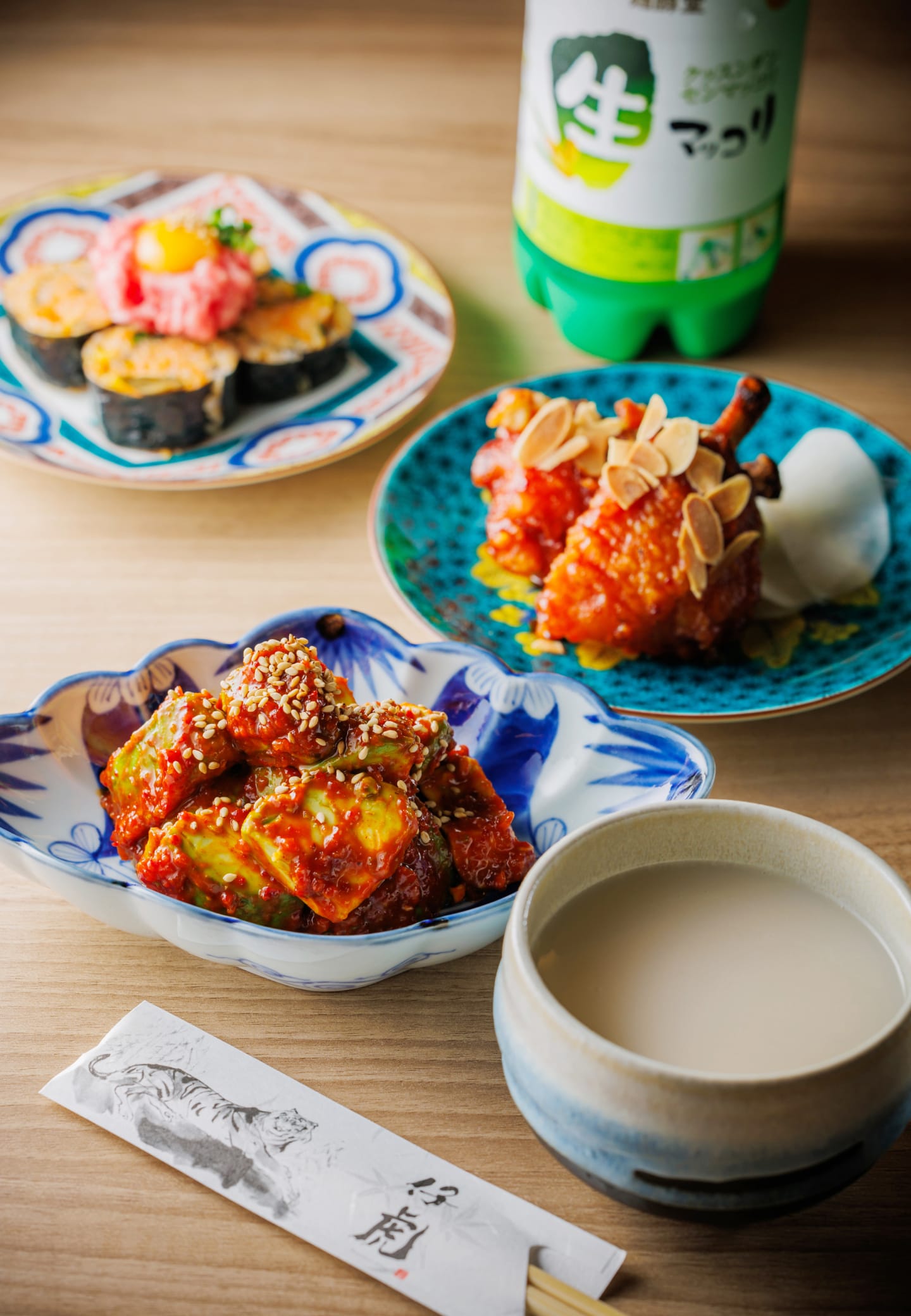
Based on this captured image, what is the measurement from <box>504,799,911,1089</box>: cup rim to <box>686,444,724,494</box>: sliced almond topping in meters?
0.46

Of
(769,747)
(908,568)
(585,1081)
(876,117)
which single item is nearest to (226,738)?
(585,1081)

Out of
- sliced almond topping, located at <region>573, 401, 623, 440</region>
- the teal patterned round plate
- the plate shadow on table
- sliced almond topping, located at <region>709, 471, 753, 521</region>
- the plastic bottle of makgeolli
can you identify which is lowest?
the plate shadow on table

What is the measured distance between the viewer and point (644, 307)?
146 cm

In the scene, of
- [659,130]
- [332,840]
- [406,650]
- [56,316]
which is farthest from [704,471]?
[56,316]

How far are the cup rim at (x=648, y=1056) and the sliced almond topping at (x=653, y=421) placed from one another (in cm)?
49

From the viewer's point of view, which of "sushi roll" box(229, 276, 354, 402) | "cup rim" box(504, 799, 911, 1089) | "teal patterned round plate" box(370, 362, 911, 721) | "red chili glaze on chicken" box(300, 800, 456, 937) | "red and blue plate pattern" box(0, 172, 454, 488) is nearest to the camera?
"cup rim" box(504, 799, 911, 1089)

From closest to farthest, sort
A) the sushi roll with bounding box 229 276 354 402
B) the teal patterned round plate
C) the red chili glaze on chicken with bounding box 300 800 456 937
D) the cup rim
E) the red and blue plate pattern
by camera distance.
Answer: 1. the cup rim
2. the red chili glaze on chicken with bounding box 300 800 456 937
3. the teal patterned round plate
4. the red and blue plate pattern
5. the sushi roll with bounding box 229 276 354 402

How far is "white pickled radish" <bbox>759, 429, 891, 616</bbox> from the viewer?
46.7 inches

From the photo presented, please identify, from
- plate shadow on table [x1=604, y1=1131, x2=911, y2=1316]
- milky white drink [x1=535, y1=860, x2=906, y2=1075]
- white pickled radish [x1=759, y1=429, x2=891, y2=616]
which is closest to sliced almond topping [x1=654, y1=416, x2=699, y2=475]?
white pickled radish [x1=759, y1=429, x2=891, y2=616]

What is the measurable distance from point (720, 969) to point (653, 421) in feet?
1.94

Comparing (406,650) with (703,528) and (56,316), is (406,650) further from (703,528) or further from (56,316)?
(56,316)

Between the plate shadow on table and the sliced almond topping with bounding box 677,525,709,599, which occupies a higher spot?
the sliced almond topping with bounding box 677,525,709,599

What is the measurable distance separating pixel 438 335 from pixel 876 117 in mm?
1061

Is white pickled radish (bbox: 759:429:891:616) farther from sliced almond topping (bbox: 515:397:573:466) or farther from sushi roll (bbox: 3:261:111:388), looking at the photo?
sushi roll (bbox: 3:261:111:388)
